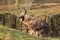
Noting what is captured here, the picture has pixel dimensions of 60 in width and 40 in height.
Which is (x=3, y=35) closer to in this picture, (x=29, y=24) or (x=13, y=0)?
(x=29, y=24)

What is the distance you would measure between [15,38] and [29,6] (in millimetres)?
30779

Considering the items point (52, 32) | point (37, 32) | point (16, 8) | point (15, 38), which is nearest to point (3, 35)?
point (15, 38)

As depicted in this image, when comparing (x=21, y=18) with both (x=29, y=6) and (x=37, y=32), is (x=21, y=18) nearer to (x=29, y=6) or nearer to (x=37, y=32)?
(x=37, y=32)

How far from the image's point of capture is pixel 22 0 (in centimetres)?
4256

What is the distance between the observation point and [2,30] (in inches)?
357

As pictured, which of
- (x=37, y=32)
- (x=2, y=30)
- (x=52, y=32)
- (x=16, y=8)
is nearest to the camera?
(x=2, y=30)

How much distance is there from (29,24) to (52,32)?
5.51ft

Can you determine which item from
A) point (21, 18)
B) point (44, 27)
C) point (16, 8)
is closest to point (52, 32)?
point (44, 27)

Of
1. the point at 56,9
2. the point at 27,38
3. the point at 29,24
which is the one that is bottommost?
the point at 56,9

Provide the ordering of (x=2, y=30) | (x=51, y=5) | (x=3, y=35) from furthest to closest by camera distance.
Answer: (x=51, y=5) → (x=2, y=30) → (x=3, y=35)

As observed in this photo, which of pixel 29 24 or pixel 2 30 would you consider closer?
pixel 2 30

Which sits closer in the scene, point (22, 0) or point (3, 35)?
point (3, 35)

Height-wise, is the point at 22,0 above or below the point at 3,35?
below

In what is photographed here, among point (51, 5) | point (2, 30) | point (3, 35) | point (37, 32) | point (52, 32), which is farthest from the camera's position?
point (51, 5)
